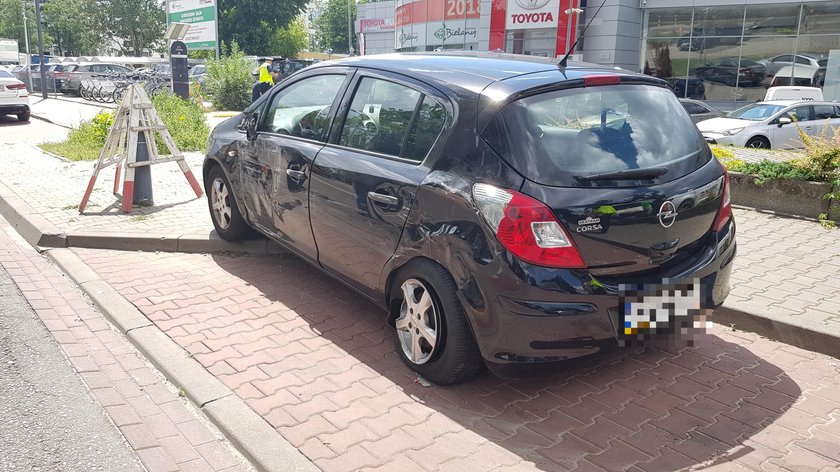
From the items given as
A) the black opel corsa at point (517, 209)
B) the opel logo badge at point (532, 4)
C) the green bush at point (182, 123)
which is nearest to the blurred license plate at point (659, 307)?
the black opel corsa at point (517, 209)

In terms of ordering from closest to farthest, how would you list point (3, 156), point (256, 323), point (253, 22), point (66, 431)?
point (66, 431) → point (256, 323) → point (3, 156) → point (253, 22)

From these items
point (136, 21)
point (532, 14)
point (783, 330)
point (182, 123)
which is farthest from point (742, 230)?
point (136, 21)

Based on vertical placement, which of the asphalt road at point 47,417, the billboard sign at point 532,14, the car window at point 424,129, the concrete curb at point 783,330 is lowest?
the asphalt road at point 47,417

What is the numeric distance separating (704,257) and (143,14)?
6842 centimetres

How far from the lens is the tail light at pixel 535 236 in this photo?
3.32 m

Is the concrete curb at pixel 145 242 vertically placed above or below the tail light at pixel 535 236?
below

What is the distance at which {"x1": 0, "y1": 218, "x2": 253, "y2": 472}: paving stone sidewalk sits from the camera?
10.9 feet

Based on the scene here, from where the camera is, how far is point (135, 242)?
6.55 m

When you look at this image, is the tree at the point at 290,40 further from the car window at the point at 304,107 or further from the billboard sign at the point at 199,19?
the car window at the point at 304,107

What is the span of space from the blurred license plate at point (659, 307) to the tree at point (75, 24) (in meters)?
70.3

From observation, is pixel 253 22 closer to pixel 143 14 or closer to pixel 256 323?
pixel 143 14

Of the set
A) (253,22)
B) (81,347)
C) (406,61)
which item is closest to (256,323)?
(81,347)

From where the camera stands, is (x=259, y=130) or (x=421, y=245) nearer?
(x=421, y=245)

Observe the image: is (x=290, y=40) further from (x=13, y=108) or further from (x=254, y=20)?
(x=13, y=108)
